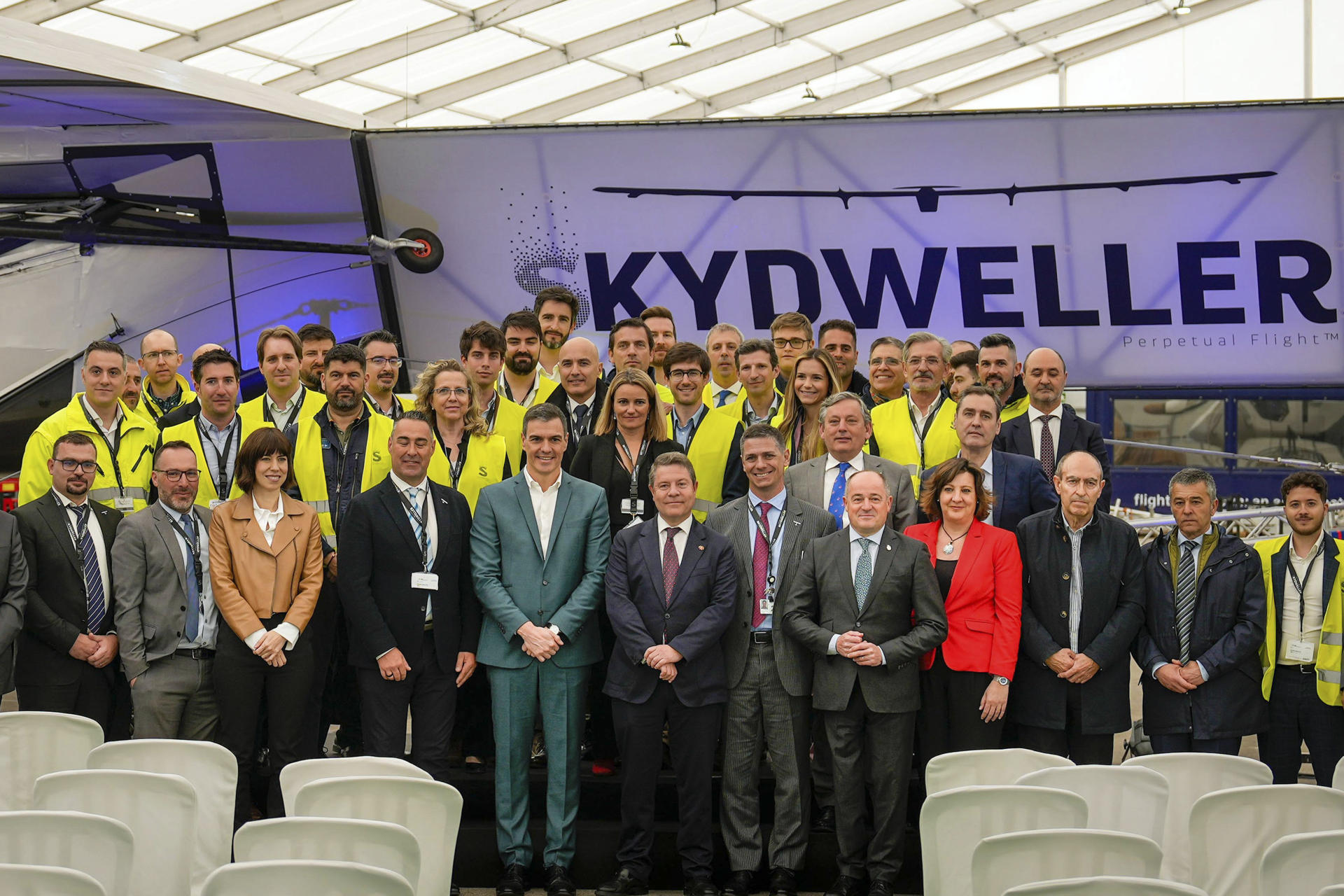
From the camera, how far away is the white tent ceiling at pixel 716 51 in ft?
43.6

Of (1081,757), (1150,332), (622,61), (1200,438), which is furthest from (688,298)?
(622,61)

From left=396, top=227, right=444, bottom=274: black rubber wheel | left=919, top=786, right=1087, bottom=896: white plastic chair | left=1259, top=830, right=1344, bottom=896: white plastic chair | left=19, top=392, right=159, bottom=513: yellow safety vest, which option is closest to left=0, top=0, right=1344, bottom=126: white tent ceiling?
left=396, top=227, right=444, bottom=274: black rubber wheel

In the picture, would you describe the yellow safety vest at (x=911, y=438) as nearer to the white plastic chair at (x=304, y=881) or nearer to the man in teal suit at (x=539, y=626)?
the man in teal suit at (x=539, y=626)

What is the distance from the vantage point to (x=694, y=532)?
14.0 ft

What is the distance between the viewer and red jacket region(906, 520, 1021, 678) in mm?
4207

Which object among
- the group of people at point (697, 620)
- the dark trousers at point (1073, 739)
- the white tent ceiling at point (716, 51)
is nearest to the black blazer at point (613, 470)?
the group of people at point (697, 620)

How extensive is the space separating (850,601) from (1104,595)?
35.7 inches

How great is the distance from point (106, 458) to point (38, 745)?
1457 millimetres

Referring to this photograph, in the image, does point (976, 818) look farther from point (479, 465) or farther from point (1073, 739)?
point (479, 465)

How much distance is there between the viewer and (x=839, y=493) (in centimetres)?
454

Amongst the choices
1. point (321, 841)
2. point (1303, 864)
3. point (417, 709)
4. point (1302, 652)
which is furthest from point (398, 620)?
point (1302, 652)

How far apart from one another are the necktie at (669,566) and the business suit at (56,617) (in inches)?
77.2

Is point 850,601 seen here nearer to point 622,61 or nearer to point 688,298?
point 688,298

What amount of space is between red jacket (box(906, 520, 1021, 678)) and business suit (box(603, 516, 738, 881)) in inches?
30.4
